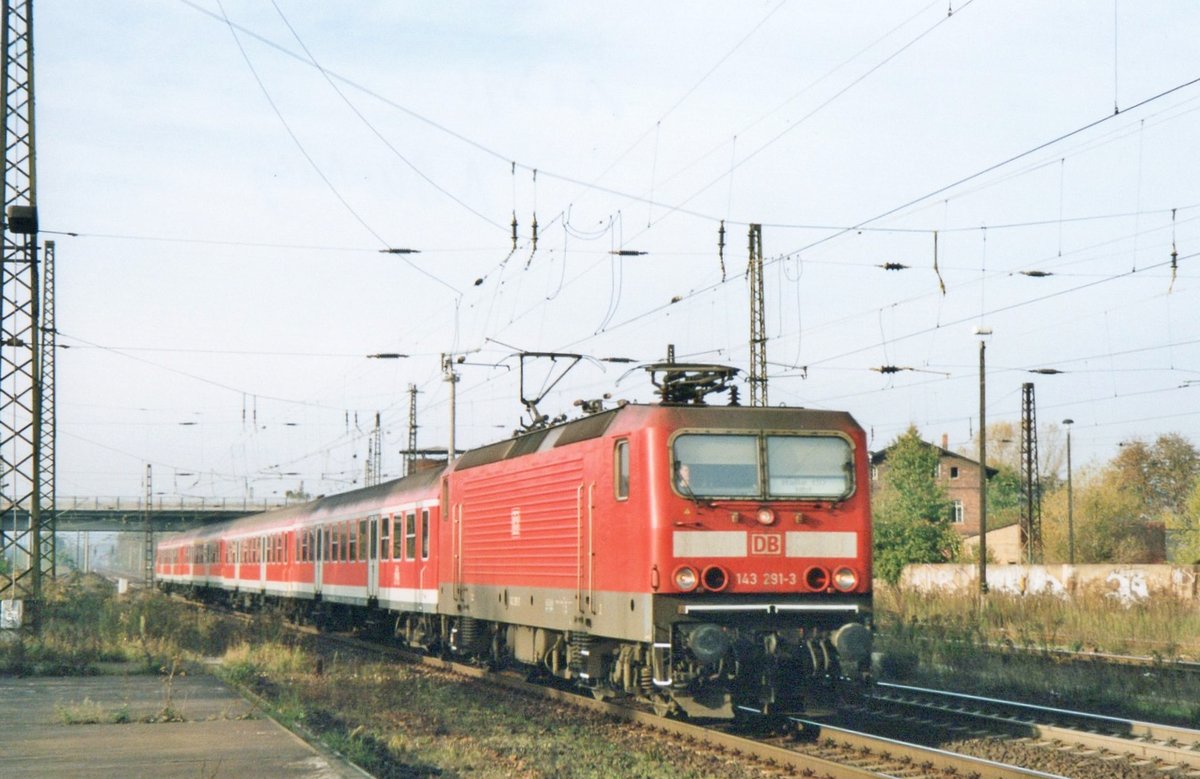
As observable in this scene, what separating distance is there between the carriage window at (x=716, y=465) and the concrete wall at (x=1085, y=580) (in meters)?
17.3

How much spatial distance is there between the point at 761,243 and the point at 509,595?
37.0ft

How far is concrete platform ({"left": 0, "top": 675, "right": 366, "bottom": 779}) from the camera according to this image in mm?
10664

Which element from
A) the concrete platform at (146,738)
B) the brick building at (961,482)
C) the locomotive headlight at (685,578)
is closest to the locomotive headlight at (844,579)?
the locomotive headlight at (685,578)

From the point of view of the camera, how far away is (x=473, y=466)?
67.4 ft

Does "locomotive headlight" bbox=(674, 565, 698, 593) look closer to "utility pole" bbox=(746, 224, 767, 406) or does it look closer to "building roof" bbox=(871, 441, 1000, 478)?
"utility pole" bbox=(746, 224, 767, 406)

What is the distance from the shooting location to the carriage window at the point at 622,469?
14078 mm

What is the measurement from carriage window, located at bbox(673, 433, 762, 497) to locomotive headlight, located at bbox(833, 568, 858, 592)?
112 centimetres

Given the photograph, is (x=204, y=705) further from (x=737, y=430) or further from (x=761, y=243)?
(x=761, y=243)

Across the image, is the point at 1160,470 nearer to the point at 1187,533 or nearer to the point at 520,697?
the point at 1187,533

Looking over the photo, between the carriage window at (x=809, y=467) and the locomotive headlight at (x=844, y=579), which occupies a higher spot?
the carriage window at (x=809, y=467)

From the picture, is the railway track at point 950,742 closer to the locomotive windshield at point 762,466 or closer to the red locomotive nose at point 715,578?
the red locomotive nose at point 715,578

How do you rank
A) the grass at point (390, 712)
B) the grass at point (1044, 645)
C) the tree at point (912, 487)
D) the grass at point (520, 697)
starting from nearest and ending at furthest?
the grass at point (390, 712) → the grass at point (520, 697) → the grass at point (1044, 645) → the tree at point (912, 487)

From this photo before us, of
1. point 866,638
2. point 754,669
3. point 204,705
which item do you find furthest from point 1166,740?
point 204,705

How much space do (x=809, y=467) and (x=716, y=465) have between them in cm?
101
